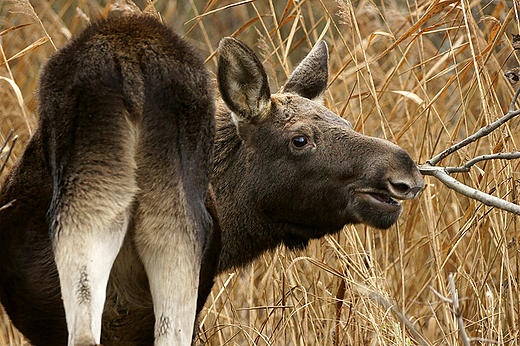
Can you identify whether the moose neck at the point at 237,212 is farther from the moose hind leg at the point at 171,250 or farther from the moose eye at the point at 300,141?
the moose hind leg at the point at 171,250

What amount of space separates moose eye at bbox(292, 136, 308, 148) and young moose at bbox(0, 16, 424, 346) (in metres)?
0.25

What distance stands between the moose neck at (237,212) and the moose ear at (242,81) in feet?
0.62

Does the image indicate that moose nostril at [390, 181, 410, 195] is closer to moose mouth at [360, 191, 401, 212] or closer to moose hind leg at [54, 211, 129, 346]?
moose mouth at [360, 191, 401, 212]

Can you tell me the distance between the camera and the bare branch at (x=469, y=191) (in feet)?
9.16

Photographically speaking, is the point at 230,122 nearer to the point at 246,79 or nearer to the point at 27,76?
the point at 246,79

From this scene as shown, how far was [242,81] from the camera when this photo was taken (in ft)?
11.7

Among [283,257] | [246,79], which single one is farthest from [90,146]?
[283,257]

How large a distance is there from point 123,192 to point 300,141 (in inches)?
54.8

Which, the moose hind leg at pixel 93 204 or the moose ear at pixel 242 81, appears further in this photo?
the moose ear at pixel 242 81

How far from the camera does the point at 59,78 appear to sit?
2424mm

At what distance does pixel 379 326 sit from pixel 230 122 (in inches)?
52.0

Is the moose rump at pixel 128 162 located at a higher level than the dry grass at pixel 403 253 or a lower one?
higher

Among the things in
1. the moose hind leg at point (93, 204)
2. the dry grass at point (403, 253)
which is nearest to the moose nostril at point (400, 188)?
the dry grass at point (403, 253)

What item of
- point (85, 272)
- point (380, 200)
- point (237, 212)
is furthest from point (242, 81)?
point (85, 272)
